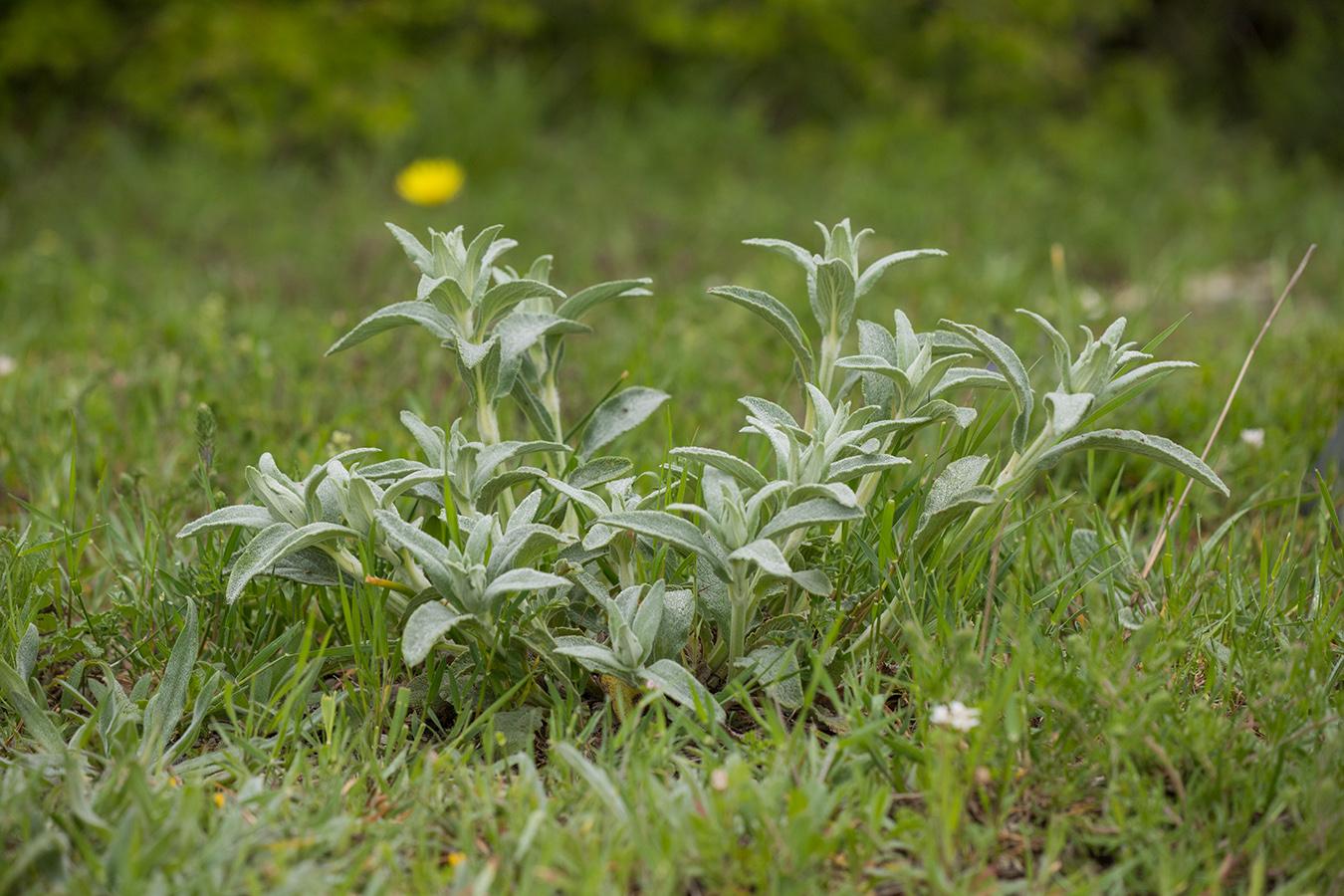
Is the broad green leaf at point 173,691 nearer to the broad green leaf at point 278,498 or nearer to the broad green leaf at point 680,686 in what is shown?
the broad green leaf at point 278,498

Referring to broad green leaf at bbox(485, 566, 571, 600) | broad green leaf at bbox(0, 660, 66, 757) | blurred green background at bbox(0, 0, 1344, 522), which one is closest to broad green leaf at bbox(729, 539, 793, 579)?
broad green leaf at bbox(485, 566, 571, 600)

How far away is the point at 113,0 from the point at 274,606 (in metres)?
5.59

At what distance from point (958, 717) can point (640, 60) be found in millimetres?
6380

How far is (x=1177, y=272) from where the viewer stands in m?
3.73

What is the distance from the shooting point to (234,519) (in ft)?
5.07

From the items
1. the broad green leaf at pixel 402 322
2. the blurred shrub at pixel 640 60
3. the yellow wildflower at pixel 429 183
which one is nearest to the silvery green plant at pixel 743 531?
the broad green leaf at pixel 402 322

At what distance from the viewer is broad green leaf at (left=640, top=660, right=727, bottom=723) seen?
4.88ft

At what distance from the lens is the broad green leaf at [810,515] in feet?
4.72

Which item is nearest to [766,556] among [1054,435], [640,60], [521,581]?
[521,581]

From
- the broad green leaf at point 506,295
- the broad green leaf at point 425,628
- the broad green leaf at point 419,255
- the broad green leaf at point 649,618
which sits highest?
the broad green leaf at point 419,255

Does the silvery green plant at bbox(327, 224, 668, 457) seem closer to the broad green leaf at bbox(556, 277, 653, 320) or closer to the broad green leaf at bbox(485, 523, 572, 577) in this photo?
the broad green leaf at bbox(556, 277, 653, 320)

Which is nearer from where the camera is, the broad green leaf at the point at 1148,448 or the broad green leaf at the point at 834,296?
the broad green leaf at the point at 1148,448

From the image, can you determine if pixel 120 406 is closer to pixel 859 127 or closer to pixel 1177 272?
pixel 1177 272

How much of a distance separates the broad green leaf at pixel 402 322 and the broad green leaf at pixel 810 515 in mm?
586
